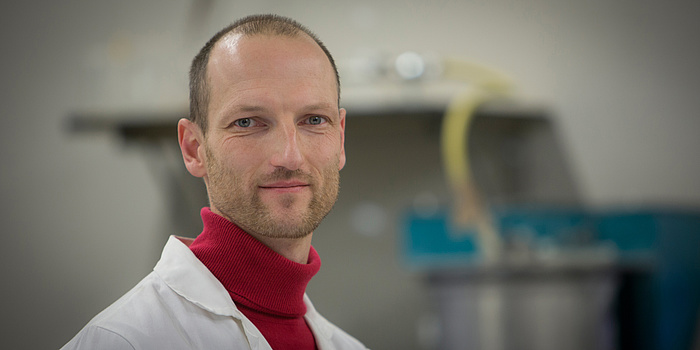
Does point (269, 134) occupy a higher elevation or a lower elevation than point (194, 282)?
higher

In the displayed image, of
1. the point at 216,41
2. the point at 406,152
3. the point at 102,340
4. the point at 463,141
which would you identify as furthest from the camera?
the point at 406,152

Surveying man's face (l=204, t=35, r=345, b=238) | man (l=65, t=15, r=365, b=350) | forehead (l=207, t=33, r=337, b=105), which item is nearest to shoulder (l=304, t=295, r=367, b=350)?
man (l=65, t=15, r=365, b=350)

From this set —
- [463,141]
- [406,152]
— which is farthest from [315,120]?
[406,152]

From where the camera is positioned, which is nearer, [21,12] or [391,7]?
[21,12]

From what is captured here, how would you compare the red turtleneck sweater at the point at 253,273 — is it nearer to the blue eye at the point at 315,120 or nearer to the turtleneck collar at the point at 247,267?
the turtleneck collar at the point at 247,267

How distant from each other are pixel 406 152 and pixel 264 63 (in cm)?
186

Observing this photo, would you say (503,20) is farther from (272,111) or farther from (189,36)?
(272,111)

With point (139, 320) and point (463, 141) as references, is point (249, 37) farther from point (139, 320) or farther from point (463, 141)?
point (463, 141)

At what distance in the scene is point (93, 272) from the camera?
7.54 ft

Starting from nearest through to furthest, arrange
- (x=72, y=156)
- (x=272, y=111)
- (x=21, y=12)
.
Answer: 1. (x=272, y=111)
2. (x=21, y=12)
3. (x=72, y=156)

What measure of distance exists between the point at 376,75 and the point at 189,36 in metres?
0.81

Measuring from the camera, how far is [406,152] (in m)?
2.39

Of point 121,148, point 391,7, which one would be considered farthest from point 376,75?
point 121,148

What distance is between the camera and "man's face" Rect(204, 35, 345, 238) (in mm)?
548
